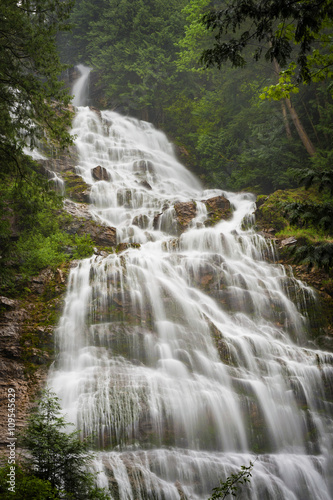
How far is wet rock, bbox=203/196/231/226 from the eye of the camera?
15.4m

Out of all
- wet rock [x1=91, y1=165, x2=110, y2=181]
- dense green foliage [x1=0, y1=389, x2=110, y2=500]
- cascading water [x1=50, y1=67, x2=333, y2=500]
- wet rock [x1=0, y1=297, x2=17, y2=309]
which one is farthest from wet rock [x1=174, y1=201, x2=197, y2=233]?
dense green foliage [x1=0, y1=389, x2=110, y2=500]

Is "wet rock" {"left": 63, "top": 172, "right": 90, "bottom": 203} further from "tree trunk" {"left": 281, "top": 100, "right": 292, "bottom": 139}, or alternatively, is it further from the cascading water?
"tree trunk" {"left": 281, "top": 100, "right": 292, "bottom": 139}

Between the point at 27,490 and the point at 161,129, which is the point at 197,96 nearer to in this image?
the point at 161,129

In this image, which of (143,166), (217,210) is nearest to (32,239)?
(217,210)

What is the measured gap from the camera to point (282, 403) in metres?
8.28

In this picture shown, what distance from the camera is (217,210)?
53.4 ft

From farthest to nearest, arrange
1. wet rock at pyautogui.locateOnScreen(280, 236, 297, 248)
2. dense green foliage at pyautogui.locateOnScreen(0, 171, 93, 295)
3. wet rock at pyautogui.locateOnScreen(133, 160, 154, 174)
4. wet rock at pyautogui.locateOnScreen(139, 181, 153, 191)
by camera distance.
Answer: wet rock at pyautogui.locateOnScreen(133, 160, 154, 174)
wet rock at pyautogui.locateOnScreen(139, 181, 153, 191)
wet rock at pyautogui.locateOnScreen(280, 236, 297, 248)
dense green foliage at pyautogui.locateOnScreen(0, 171, 93, 295)

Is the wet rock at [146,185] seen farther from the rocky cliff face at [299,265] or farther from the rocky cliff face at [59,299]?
the rocky cliff face at [299,265]

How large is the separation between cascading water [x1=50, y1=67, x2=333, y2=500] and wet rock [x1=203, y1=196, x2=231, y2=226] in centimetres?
187

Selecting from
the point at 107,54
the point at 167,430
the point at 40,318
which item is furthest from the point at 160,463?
the point at 107,54

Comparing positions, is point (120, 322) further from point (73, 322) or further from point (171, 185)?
point (171, 185)

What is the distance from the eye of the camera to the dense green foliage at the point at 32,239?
8.16 m

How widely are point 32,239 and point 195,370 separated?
7.27 metres

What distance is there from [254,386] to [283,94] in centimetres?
693
